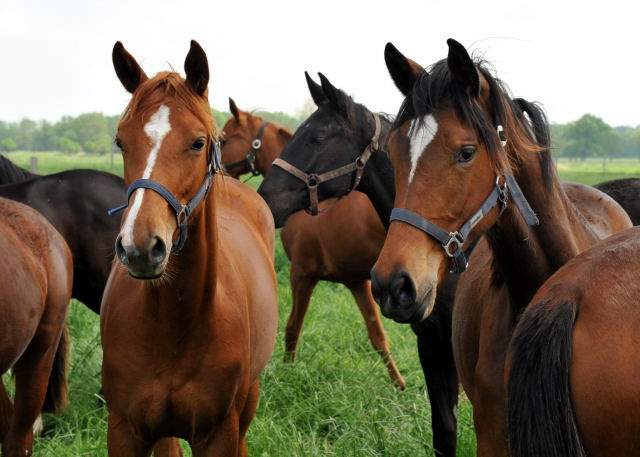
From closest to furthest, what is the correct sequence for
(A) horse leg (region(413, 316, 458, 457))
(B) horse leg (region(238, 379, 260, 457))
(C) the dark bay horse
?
(B) horse leg (region(238, 379, 260, 457)) < (A) horse leg (region(413, 316, 458, 457)) < (C) the dark bay horse

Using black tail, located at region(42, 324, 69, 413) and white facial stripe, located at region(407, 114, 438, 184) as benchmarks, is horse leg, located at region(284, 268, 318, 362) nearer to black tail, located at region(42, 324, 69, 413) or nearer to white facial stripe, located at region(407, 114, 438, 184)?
black tail, located at region(42, 324, 69, 413)

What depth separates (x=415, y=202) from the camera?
2.18m

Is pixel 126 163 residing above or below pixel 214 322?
above

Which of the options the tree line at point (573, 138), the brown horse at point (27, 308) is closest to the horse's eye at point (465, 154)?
the brown horse at point (27, 308)

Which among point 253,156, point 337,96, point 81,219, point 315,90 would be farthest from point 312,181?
point 253,156

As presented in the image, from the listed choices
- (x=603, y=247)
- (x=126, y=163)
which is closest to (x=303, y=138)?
(x=126, y=163)

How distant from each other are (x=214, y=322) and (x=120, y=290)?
431mm

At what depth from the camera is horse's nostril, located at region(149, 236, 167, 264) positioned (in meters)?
2.12

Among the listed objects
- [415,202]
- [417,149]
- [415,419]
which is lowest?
[415,419]

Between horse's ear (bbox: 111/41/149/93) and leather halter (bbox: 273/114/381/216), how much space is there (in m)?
1.85

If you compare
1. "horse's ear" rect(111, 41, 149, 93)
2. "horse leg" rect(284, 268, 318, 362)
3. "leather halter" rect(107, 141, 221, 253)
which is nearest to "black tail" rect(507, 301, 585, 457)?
"leather halter" rect(107, 141, 221, 253)

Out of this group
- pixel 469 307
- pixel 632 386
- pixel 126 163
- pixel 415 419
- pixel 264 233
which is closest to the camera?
pixel 632 386

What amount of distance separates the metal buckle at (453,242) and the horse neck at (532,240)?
0.27 m

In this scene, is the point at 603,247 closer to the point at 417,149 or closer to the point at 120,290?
the point at 417,149
